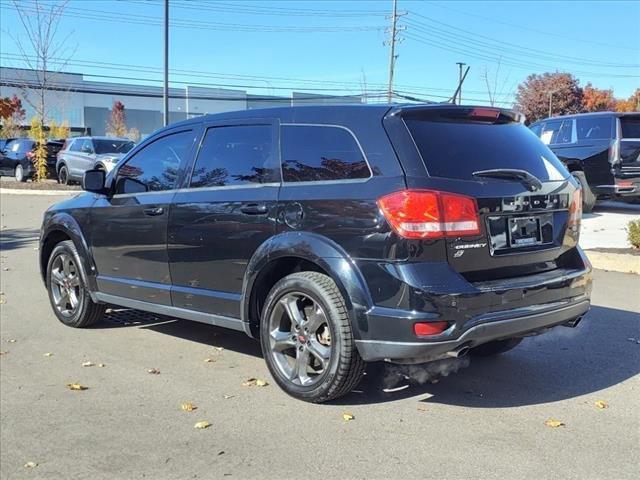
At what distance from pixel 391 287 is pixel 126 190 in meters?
3.04

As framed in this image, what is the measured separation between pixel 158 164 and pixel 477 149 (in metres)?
2.75

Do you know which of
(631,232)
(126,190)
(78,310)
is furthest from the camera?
(631,232)

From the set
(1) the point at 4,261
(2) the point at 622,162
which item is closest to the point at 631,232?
(2) the point at 622,162

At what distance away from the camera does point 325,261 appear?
3975 millimetres

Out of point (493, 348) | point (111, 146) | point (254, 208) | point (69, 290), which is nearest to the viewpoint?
point (254, 208)

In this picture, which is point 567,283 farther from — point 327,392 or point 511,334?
point 327,392

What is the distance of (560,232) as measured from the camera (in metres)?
4.34

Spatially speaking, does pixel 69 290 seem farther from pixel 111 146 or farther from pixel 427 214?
pixel 111 146

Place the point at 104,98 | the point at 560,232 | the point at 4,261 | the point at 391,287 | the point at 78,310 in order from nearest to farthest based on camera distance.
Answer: the point at 391,287
the point at 560,232
the point at 78,310
the point at 4,261
the point at 104,98

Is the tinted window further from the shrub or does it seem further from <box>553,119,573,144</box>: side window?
the shrub

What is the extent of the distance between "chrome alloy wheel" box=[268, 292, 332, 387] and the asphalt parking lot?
207 millimetres

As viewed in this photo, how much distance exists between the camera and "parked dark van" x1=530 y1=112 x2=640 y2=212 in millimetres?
12008

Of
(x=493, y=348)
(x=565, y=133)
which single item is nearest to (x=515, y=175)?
(x=493, y=348)

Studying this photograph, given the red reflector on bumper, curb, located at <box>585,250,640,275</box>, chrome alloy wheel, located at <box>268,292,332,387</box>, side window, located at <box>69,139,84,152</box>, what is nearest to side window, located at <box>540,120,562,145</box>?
curb, located at <box>585,250,640,275</box>
